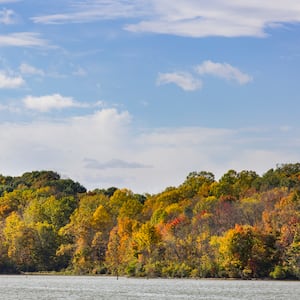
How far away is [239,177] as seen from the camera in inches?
7785

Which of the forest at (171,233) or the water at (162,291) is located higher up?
the forest at (171,233)

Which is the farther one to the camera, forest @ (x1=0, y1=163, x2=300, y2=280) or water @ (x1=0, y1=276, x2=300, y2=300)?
forest @ (x1=0, y1=163, x2=300, y2=280)

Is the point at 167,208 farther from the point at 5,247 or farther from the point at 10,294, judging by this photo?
the point at 10,294

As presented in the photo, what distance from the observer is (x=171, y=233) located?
455ft

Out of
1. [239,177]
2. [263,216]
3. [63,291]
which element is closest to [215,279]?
[263,216]

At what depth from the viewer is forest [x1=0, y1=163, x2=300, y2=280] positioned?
122 meters

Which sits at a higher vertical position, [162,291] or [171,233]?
[171,233]

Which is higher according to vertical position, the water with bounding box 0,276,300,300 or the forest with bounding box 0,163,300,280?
the forest with bounding box 0,163,300,280

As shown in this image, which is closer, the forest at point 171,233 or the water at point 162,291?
the water at point 162,291

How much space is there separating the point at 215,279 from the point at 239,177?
252ft

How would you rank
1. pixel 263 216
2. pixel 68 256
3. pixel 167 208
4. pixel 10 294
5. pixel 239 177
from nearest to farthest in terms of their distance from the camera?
pixel 10 294 → pixel 263 216 → pixel 68 256 → pixel 167 208 → pixel 239 177

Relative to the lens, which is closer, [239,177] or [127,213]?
[127,213]

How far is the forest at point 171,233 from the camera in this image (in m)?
122

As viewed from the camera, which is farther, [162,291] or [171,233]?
[171,233]
